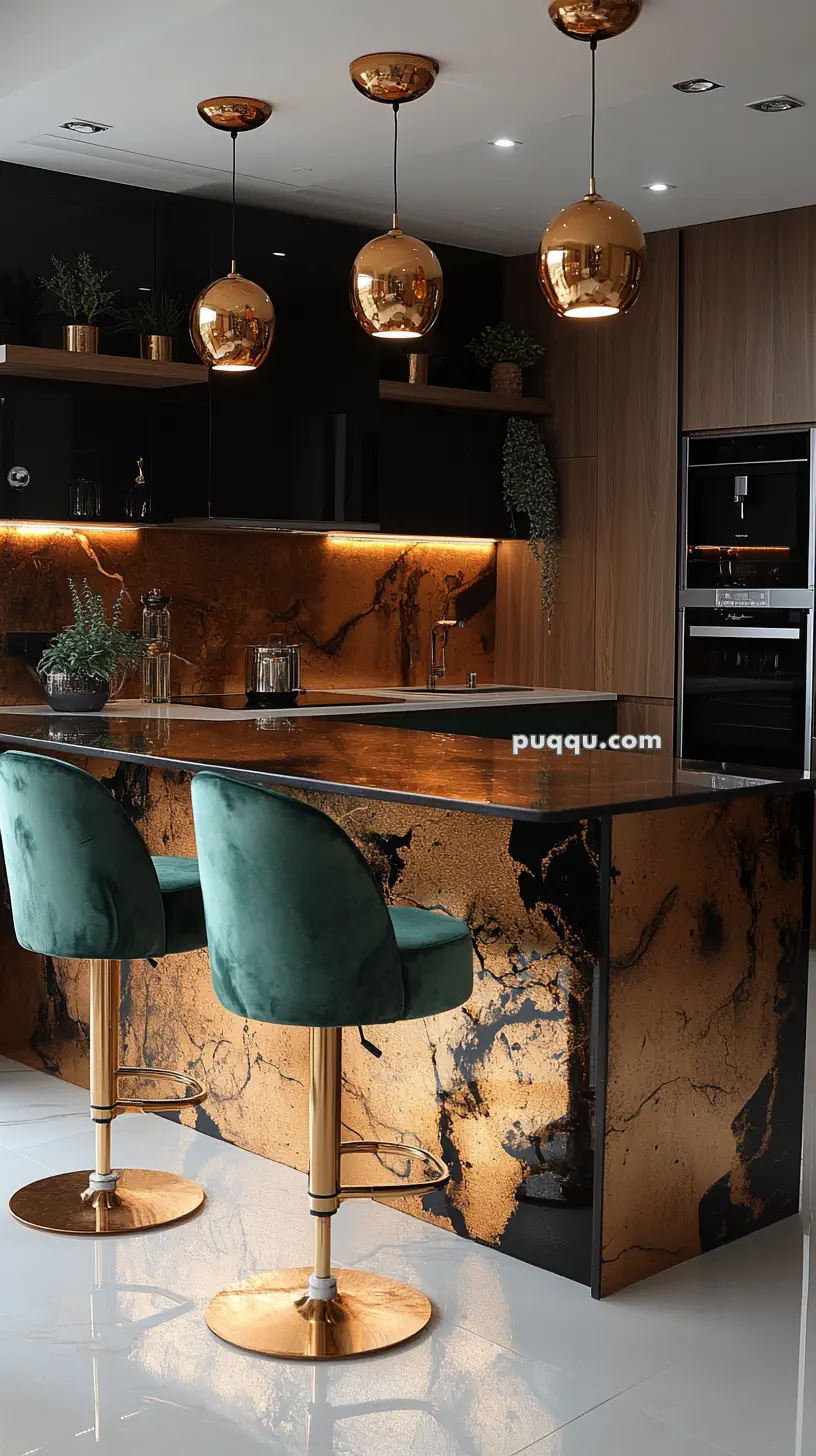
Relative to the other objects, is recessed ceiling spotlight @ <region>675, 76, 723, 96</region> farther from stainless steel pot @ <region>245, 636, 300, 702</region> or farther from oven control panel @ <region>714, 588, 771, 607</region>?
stainless steel pot @ <region>245, 636, 300, 702</region>

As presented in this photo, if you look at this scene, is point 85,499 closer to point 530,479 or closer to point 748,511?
point 530,479

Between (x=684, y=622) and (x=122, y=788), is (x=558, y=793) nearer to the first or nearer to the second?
(x=122, y=788)

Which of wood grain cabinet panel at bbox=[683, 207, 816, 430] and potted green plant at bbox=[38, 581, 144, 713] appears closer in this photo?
potted green plant at bbox=[38, 581, 144, 713]

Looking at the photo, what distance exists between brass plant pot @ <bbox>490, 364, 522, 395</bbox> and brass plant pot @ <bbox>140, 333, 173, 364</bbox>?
1.65 metres

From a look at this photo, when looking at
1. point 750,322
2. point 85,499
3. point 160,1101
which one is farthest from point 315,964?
point 750,322

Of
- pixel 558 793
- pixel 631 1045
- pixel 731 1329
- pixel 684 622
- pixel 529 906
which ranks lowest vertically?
pixel 731 1329

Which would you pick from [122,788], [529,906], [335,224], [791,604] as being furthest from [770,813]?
[335,224]

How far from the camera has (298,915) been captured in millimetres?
2500

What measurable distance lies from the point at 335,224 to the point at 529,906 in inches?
137

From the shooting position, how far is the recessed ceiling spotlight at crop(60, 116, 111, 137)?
4.37 meters

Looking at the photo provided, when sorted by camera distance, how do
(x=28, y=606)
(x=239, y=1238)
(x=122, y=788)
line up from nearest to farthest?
1. (x=239, y=1238)
2. (x=122, y=788)
3. (x=28, y=606)

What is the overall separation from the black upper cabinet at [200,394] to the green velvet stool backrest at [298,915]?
2.83 metres

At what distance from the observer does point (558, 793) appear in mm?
2719

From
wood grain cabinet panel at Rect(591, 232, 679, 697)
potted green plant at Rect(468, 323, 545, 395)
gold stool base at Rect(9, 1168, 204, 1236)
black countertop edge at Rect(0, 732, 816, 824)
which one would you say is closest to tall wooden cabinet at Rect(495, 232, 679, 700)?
wood grain cabinet panel at Rect(591, 232, 679, 697)
